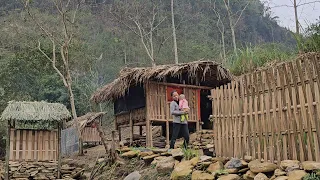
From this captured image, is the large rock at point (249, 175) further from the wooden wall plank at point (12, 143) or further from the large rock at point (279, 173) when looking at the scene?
the wooden wall plank at point (12, 143)

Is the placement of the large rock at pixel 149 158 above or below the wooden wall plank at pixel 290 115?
below

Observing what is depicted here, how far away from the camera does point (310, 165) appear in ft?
17.7

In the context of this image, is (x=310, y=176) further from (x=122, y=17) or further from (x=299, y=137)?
(x=122, y=17)

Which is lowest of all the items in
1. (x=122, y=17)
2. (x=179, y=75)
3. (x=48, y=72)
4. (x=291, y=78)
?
(x=291, y=78)

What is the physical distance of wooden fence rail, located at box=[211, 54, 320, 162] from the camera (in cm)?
562

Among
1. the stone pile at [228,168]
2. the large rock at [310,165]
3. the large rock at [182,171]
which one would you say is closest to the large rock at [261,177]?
the stone pile at [228,168]

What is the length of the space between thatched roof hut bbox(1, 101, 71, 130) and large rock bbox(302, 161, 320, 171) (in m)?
9.11

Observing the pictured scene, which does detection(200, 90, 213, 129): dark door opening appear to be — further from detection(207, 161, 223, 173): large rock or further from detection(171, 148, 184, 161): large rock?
detection(207, 161, 223, 173): large rock

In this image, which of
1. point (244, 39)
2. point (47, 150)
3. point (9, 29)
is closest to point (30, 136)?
point (47, 150)

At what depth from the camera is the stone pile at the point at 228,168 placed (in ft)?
18.3

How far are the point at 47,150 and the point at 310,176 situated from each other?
9562mm

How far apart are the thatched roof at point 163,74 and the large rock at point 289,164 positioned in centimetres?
717

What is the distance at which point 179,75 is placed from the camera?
13.9 meters

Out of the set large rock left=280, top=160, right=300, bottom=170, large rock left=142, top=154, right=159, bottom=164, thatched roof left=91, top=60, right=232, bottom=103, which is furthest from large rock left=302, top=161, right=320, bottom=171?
thatched roof left=91, top=60, right=232, bottom=103
